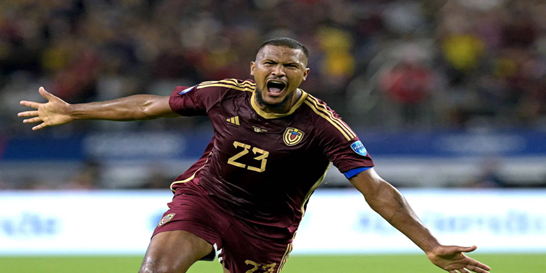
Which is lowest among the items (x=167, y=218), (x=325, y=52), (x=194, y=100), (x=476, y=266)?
(x=476, y=266)

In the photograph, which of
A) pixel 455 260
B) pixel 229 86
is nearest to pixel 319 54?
pixel 229 86

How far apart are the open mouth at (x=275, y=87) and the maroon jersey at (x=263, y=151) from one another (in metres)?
0.19

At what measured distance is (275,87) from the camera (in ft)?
17.4

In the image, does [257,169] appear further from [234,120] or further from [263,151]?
[234,120]

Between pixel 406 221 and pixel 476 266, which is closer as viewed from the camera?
pixel 476 266

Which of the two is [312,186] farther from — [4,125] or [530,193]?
[4,125]

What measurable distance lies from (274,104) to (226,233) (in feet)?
3.31

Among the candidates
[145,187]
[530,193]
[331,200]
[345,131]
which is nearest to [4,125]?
[145,187]

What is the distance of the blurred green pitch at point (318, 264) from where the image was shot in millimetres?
9531

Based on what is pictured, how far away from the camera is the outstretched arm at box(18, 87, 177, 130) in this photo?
18.4 ft

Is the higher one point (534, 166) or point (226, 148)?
point (534, 166)

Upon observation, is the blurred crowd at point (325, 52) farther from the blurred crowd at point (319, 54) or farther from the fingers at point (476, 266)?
the fingers at point (476, 266)

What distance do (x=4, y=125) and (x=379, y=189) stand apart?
984 centimetres

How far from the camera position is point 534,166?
1328 centimetres
